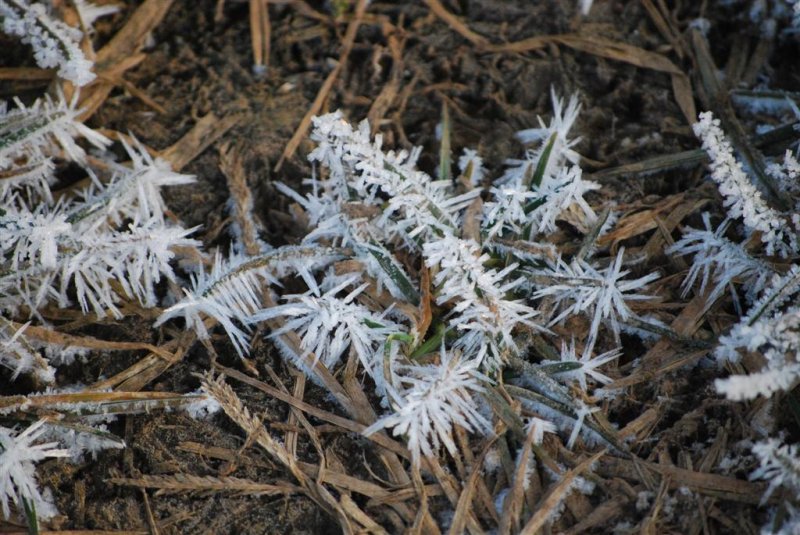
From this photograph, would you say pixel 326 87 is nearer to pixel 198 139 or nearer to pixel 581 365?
Result: pixel 198 139

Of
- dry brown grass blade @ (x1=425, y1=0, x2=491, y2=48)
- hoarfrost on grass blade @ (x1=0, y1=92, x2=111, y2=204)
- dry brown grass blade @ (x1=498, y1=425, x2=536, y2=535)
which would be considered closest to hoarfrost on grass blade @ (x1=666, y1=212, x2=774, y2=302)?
dry brown grass blade @ (x1=498, y1=425, x2=536, y2=535)

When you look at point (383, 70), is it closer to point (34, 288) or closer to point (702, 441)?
point (34, 288)

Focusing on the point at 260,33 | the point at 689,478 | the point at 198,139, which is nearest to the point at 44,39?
the point at 198,139

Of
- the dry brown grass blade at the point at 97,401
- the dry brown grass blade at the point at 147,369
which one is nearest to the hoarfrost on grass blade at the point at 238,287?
the dry brown grass blade at the point at 147,369

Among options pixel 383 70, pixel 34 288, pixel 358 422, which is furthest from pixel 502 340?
pixel 34 288

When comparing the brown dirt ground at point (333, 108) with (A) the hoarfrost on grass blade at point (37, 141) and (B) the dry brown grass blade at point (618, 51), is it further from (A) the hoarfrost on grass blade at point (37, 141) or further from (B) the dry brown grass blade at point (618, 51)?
(A) the hoarfrost on grass blade at point (37, 141)

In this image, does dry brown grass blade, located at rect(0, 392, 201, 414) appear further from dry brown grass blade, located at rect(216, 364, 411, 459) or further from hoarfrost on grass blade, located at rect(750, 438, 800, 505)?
hoarfrost on grass blade, located at rect(750, 438, 800, 505)
